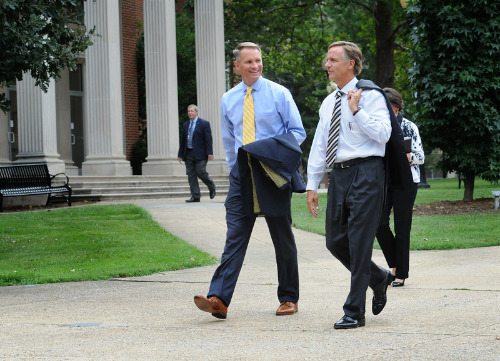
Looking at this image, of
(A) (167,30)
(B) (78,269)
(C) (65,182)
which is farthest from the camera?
(A) (167,30)

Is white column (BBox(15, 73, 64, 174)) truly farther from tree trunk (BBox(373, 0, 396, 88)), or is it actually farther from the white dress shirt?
the white dress shirt

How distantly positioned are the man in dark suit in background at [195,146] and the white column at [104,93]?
4.12 m

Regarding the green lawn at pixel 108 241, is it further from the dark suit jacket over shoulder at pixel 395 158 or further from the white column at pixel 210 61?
the white column at pixel 210 61

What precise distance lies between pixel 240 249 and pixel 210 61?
19365 millimetres

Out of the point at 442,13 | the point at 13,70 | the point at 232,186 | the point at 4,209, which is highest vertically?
the point at 442,13

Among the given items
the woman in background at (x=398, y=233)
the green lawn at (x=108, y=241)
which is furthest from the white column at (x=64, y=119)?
the woman in background at (x=398, y=233)

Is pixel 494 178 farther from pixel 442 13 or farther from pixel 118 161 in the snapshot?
pixel 118 161

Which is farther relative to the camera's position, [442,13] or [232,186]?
[442,13]

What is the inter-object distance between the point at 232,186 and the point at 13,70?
187 inches

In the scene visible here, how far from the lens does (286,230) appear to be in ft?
21.6

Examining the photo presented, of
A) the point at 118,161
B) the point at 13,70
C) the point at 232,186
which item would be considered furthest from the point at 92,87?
the point at 232,186

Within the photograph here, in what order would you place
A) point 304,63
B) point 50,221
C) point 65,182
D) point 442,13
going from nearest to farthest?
point 50,221 → point 442,13 → point 65,182 → point 304,63

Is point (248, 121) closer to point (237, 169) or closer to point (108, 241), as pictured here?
point (237, 169)

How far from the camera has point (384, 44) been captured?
28391 millimetres
